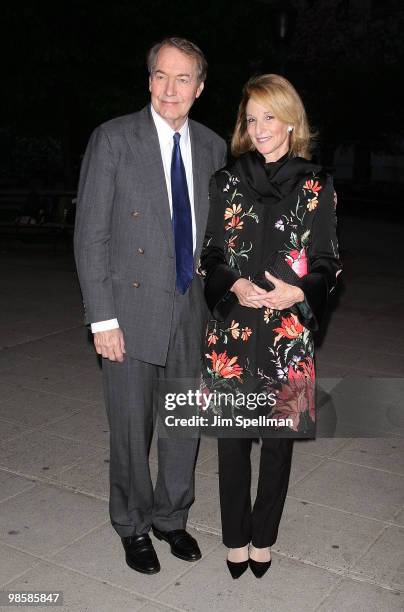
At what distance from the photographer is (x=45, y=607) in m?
3.13

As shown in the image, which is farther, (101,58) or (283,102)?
(101,58)

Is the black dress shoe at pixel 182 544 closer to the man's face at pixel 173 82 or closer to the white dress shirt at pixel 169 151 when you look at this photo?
the white dress shirt at pixel 169 151

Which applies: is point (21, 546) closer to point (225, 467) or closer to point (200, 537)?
point (200, 537)

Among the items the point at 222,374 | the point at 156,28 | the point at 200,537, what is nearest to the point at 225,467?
the point at 222,374

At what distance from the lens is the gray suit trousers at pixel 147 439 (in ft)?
11.0

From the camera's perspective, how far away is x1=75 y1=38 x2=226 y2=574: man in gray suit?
3160 mm

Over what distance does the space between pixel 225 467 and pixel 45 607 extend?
3.18ft

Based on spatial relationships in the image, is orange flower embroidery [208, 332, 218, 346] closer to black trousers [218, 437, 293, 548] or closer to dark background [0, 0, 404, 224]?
black trousers [218, 437, 293, 548]

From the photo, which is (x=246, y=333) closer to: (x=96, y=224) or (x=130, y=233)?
(x=130, y=233)

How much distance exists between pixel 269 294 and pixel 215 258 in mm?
324

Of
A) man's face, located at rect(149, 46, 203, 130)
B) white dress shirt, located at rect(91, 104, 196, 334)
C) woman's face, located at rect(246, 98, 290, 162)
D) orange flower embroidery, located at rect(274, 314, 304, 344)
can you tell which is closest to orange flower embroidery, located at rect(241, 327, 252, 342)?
orange flower embroidery, located at rect(274, 314, 304, 344)

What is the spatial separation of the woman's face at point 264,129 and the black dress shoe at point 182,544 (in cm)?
187

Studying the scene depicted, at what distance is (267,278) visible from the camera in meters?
2.96

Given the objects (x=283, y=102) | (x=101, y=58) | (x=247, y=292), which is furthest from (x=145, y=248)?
(x=101, y=58)
